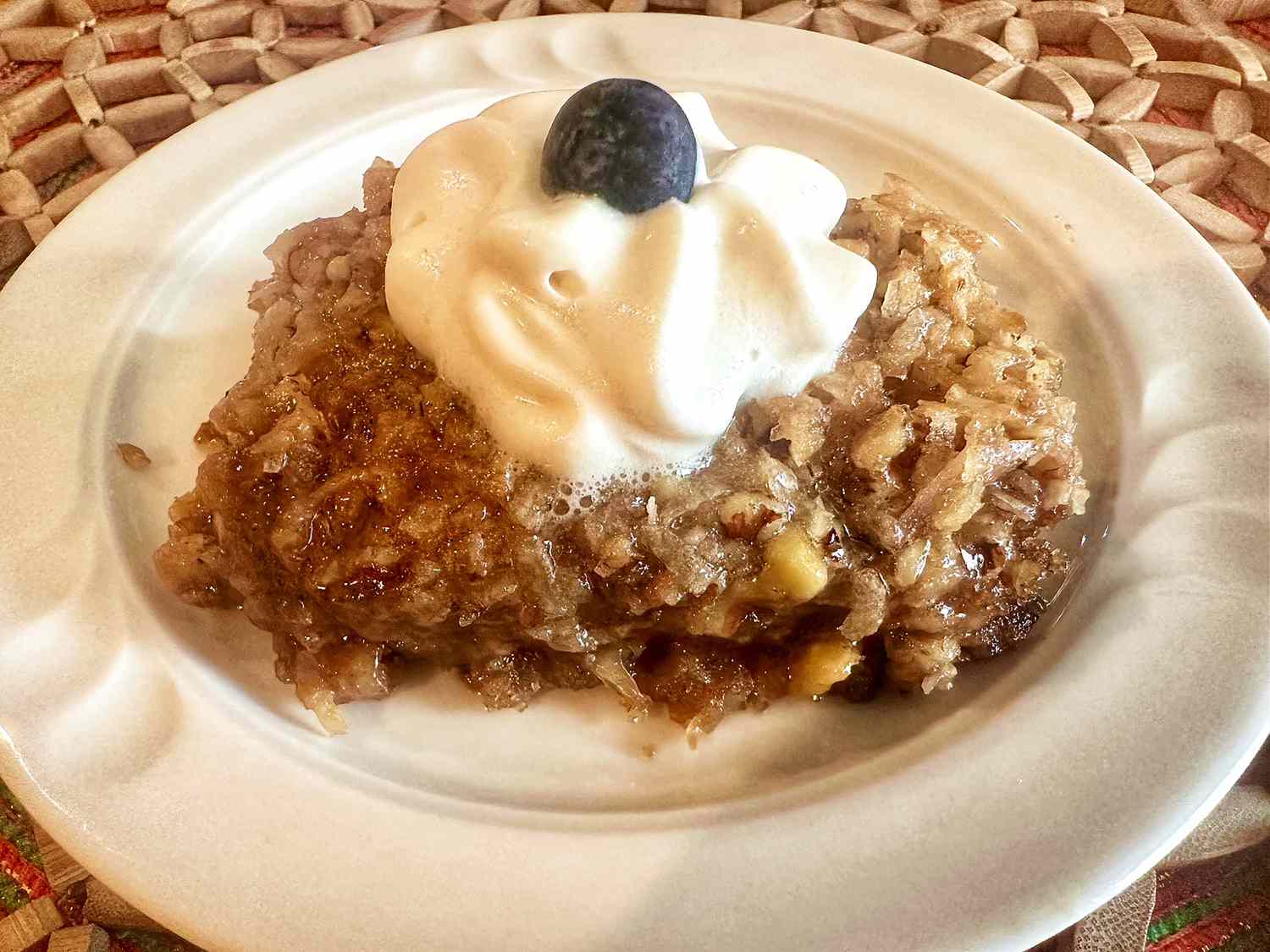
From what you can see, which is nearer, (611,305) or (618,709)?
(611,305)

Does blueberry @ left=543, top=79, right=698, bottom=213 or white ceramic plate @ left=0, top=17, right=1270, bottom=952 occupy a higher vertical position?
blueberry @ left=543, top=79, right=698, bottom=213

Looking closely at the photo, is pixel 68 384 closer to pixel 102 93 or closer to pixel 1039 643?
pixel 102 93

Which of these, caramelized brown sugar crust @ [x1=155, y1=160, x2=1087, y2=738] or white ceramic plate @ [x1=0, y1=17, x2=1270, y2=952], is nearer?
white ceramic plate @ [x1=0, y1=17, x2=1270, y2=952]

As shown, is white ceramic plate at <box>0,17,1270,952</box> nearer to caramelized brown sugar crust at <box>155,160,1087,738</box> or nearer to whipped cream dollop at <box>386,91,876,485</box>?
caramelized brown sugar crust at <box>155,160,1087,738</box>

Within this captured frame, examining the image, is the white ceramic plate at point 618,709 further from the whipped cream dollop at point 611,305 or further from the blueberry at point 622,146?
the blueberry at point 622,146

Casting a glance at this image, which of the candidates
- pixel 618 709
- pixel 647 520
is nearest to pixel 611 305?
pixel 647 520

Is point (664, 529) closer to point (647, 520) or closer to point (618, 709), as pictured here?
point (647, 520)

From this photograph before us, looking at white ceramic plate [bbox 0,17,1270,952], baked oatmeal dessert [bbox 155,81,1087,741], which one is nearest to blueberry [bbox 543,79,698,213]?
baked oatmeal dessert [bbox 155,81,1087,741]

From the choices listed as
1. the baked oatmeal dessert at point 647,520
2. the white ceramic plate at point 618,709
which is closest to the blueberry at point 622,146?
the baked oatmeal dessert at point 647,520
